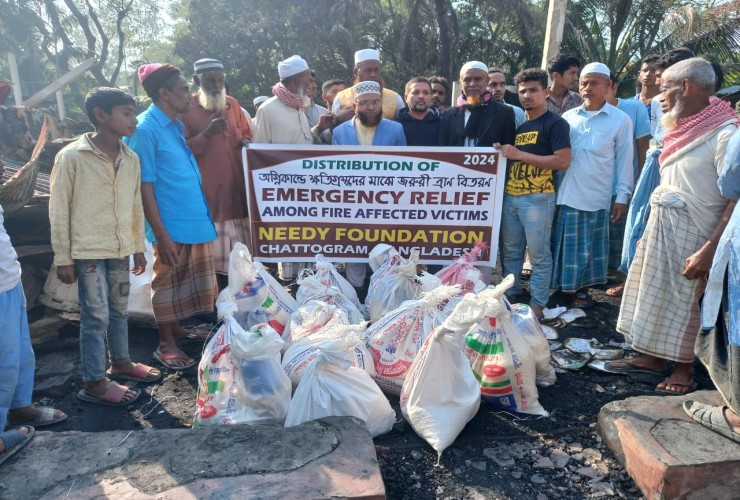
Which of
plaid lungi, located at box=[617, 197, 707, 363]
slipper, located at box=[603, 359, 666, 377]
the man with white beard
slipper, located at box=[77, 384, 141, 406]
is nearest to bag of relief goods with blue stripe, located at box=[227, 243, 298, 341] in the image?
slipper, located at box=[77, 384, 141, 406]

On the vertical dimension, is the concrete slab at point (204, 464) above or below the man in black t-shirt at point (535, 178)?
below

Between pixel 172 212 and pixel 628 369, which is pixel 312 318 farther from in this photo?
pixel 628 369

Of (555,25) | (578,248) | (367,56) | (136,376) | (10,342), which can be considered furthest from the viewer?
(555,25)

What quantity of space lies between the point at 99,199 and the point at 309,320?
141cm

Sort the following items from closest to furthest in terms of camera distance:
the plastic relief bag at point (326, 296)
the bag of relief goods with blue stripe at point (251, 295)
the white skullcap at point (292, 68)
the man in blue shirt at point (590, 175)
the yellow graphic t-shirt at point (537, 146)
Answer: the bag of relief goods with blue stripe at point (251, 295), the plastic relief bag at point (326, 296), the yellow graphic t-shirt at point (537, 146), the man in blue shirt at point (590, 175), the white skullcap at point (292, 68)

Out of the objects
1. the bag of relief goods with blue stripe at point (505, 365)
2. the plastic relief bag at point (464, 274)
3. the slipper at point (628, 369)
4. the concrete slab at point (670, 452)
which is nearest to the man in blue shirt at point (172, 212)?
the plastic relief bag at point (464, 274)

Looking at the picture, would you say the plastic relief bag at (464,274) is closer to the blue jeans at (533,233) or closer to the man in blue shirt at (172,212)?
the blue jeans at (533,233)

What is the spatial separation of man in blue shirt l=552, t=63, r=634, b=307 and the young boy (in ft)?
10.4

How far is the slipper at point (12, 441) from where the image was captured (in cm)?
236

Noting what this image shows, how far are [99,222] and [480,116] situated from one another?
2.97 meters

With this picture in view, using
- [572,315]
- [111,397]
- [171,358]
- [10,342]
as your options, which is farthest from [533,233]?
[10,342]

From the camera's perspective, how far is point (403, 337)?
318 centimetres

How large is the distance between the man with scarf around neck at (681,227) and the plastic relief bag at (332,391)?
6.13ft

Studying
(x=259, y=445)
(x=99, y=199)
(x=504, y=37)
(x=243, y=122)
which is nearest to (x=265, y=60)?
(x=504, y=37)
